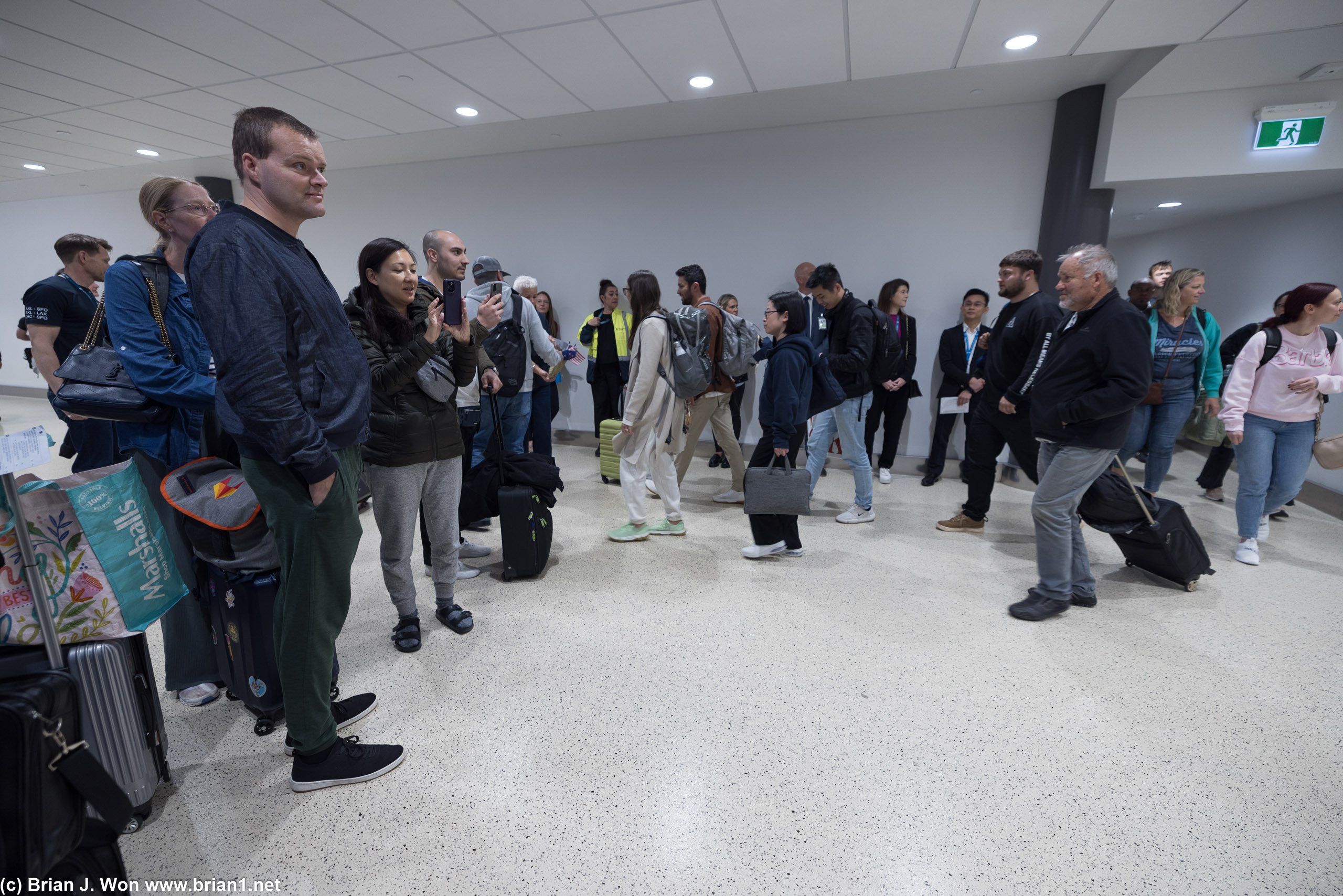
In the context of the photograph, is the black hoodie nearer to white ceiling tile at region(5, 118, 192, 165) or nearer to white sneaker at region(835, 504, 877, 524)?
white sneaker at region(835, 504, 877, 524)

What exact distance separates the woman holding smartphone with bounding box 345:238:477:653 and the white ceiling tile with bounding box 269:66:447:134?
311 cm

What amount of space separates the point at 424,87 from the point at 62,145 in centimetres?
479

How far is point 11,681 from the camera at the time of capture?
1060 mm

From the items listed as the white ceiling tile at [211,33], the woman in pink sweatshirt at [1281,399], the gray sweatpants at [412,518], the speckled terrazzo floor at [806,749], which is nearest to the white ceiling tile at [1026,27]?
the woman in pink sweatshirt at [1281,399]

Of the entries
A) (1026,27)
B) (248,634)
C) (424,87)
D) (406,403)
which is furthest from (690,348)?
(424,87)

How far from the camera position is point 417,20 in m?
3.24

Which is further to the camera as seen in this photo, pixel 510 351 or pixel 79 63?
pixel 79 63

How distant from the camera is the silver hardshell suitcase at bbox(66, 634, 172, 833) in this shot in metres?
1.34

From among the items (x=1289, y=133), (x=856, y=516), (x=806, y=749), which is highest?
(x=1289, y=133)

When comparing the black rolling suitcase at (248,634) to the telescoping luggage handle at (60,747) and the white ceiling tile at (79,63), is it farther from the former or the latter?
the white ceiling tile at (79,63)

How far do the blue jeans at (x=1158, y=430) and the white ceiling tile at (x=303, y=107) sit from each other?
6.29 m

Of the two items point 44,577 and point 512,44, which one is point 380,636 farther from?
point 512,44

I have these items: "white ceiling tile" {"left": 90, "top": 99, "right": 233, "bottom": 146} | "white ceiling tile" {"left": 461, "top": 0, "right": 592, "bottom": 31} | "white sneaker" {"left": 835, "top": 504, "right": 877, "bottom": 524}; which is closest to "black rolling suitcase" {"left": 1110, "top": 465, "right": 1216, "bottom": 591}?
"white sneaker" {"left": 835, "top": 504, "right": 877, "bottom": 524}

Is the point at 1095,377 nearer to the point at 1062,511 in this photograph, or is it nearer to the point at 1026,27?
the point at 1062,511
